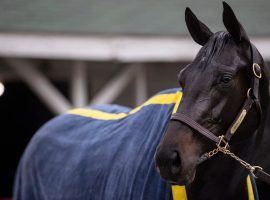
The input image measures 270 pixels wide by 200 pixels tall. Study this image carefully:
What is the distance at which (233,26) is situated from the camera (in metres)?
2.76

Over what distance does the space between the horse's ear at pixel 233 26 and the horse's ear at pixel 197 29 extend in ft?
0.54

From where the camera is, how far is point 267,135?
3121mm

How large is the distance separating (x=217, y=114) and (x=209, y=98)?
0.08m

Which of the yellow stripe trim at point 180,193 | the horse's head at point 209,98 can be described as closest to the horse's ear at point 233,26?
the horse's head at point 209,98

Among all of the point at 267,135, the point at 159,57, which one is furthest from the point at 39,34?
the point at 267,135

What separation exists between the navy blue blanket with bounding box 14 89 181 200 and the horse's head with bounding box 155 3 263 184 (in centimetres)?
40

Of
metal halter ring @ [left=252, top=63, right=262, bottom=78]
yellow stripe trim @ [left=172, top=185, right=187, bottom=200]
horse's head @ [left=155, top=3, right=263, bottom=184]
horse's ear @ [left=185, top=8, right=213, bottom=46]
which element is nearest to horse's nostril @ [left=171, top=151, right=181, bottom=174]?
horse's head @ [left=155, top=3, right=263, bottom=184]

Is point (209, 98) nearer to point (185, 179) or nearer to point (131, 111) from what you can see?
point (185, 179)

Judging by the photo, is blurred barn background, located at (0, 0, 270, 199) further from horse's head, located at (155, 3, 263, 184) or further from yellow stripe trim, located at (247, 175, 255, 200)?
horse's head, located at (155, 3, 263, 184)

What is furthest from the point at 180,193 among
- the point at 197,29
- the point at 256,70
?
the point at 197,29

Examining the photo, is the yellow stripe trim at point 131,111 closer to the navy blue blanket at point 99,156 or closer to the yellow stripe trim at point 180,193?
the navy blue blanket at point 99,156

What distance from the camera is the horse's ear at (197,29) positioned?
A: 2920mm

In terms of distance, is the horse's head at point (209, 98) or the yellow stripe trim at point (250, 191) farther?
the yellow stripe trim at point (250, 191)

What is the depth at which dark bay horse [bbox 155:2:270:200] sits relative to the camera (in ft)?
8.46
